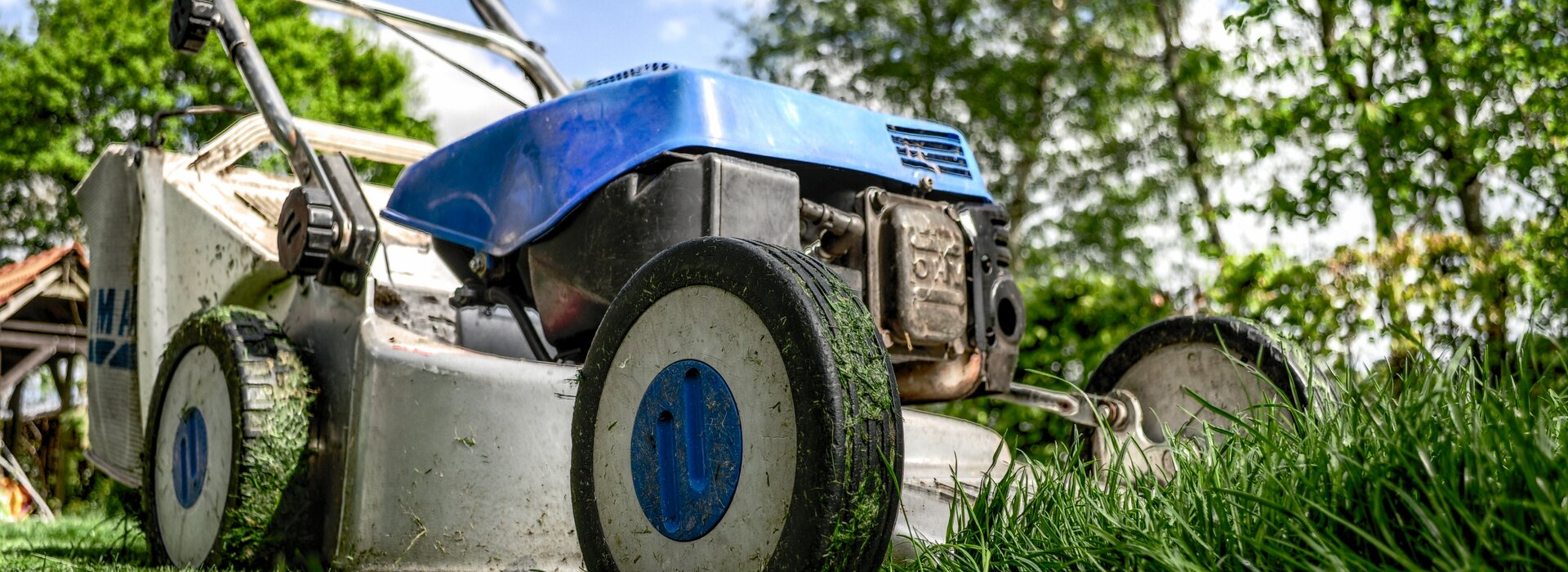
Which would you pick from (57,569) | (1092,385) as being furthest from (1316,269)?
(57,569)

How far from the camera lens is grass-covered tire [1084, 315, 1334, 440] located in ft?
8.04

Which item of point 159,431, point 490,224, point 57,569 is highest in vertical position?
point 490,224

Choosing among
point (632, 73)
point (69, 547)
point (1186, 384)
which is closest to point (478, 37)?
point (632, 73)

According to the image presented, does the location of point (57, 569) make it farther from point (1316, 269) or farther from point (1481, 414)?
point (1316, 269)

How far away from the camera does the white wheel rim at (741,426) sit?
1.51 m

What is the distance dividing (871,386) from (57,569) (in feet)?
6.11

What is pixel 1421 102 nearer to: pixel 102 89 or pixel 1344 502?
pixel 1344 502

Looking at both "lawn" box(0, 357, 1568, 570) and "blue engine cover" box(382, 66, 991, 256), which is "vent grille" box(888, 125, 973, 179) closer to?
"blue engine cover" box(382, 66, 991, 256)

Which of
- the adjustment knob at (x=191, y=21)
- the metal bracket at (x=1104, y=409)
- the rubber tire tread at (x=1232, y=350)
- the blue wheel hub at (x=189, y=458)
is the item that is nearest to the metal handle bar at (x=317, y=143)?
the adjustment knob at (x=191, y=21)

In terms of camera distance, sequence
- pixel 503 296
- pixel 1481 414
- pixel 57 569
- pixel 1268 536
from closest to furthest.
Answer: pixel 1268 536 → pixel 1481 414 → pixel 57 569 → pixel 503 296

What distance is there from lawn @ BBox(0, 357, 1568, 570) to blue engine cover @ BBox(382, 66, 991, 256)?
0.82m

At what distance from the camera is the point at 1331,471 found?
4.84ft

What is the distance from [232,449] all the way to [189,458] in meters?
0.28

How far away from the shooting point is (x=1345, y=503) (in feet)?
4.71
